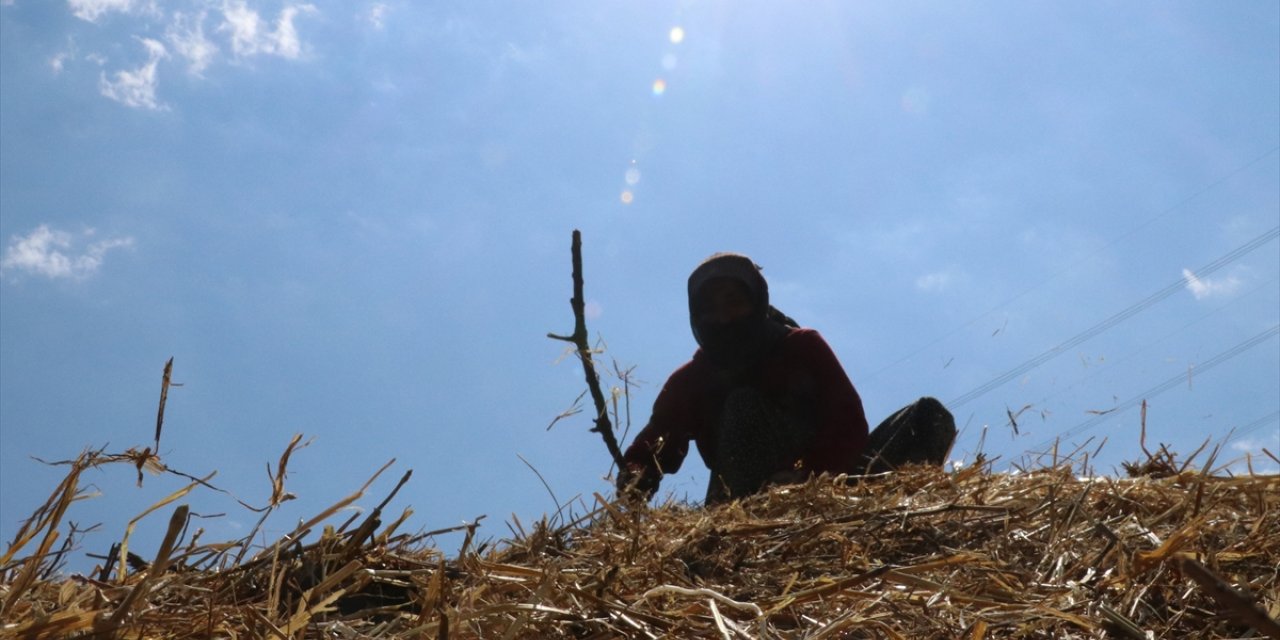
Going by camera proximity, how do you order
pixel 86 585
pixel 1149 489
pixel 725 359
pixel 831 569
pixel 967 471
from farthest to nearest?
pixel 725 359 < pixel 967 471 < pixel 1149 489 < pixel 831 569 < pixel 86 585

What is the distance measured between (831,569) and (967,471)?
1.53m

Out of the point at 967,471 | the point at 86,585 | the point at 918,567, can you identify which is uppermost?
the point at 967,471

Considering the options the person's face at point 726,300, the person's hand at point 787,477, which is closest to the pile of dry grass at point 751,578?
the person's hand at point 787,477

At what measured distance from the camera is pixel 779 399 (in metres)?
5.91

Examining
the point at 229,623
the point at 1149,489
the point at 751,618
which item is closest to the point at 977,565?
the point at 751,618

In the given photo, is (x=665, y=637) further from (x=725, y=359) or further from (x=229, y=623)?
(x=725, y=359)

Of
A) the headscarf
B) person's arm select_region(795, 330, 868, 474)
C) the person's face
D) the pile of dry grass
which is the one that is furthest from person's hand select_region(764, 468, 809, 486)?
the pile of dry grass

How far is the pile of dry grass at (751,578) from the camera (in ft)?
5.99

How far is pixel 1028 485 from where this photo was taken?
3.32m

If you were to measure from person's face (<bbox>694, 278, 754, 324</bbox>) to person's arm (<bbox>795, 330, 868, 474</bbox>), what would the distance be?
35cm

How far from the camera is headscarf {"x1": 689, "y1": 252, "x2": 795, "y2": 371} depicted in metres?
5.87

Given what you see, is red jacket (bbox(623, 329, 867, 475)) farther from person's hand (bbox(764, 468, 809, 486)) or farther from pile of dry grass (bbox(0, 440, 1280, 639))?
pile of dry grass (bbox(0, 440, 1280, 639))

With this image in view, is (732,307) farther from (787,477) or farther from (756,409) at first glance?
(787,477)

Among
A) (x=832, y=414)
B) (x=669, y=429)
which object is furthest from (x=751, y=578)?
(x=669, y=429)
